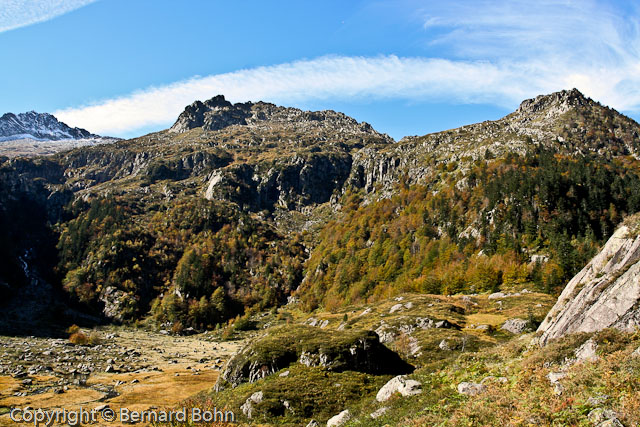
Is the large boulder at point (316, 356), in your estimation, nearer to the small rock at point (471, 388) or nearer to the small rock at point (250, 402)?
the small rock at point (250, 402)

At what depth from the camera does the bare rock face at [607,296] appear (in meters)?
19.2

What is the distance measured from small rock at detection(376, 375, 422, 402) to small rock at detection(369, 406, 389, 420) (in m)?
2.21

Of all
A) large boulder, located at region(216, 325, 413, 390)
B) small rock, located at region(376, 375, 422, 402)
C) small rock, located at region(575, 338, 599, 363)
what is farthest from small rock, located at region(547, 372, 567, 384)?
large boulder, located at region(216, 325, 413, 390)

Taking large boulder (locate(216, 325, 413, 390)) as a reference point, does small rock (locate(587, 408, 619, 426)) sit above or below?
above

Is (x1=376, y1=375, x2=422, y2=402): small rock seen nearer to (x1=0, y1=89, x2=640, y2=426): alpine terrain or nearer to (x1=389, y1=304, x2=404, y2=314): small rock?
(x1=0, y1=89, x2=640, y2=426): alpine terrain

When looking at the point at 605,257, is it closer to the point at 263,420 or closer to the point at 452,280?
the point at 263,420

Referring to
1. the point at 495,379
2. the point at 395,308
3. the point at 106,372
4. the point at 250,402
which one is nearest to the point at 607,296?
the point at 495,379

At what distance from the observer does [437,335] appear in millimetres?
50688

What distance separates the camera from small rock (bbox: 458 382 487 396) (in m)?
18.9

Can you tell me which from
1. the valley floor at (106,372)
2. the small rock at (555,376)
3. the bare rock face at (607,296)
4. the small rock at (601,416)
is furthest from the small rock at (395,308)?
the small rock at (601,416)

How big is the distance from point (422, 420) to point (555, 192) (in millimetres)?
136500

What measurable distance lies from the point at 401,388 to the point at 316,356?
13.8 meters

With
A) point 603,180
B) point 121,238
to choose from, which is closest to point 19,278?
point 121,238

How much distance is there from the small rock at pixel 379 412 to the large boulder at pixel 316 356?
43.2 ft
